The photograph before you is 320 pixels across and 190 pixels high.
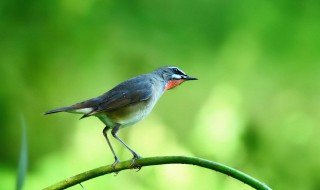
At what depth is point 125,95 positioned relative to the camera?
10.8 ft

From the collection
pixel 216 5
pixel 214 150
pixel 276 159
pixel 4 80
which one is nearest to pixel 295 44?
pixel 216 5

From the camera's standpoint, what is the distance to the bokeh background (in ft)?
20.4

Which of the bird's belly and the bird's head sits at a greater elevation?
the bird's head

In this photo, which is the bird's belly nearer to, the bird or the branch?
the bird

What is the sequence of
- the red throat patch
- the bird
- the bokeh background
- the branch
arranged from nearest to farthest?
the branch → the red throat patch → the bird → the bokeh background

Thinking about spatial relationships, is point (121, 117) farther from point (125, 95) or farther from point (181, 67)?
point (181, 67)

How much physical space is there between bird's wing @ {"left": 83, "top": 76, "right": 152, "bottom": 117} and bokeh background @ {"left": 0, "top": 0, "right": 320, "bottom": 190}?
8.49 ft

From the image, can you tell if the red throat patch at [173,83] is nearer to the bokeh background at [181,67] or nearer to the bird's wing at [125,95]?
the bird's wing at [125,95]

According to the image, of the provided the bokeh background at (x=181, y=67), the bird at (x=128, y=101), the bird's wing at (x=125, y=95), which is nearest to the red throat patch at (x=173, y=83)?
the bird at (x=128, y=101)

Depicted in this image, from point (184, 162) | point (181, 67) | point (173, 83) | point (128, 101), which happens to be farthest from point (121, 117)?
point (181, 67)

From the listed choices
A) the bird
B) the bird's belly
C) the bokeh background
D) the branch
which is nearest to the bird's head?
the bird

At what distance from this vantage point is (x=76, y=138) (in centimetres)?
625

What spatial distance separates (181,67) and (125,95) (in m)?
3.85

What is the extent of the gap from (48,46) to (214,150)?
8.47 ft
